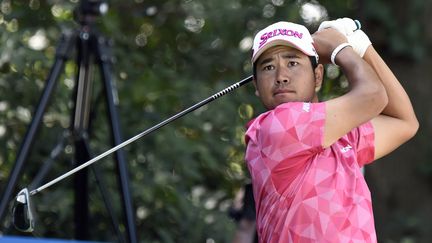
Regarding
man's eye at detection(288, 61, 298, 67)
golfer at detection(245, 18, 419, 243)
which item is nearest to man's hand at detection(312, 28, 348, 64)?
golfer at detection(245, 18, 419, 243)

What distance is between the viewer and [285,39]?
11.0ft

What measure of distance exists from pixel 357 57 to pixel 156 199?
2.48 meters

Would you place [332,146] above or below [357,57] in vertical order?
below

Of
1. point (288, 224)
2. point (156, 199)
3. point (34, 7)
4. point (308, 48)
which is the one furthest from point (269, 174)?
point (34, 7)

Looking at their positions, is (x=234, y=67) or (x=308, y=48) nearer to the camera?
(x=308, y=48)

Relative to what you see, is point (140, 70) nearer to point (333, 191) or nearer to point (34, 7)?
point (34, 7)

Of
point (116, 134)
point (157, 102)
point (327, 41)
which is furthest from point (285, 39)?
point (157, 102)

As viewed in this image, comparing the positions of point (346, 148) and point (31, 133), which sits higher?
point (346, 148)

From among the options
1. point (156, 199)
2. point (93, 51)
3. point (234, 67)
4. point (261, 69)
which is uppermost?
point (261, 69)

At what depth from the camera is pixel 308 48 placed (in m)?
3.37

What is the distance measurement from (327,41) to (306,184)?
18.0 inches

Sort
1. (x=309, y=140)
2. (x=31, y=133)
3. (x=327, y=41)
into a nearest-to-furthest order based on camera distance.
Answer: (x=309, y=140) → (x=327, y=41) → (x=31, y=133)

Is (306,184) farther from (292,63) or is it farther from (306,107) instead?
(292,63)

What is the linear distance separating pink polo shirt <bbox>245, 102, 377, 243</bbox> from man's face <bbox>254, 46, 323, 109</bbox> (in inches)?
3.4
